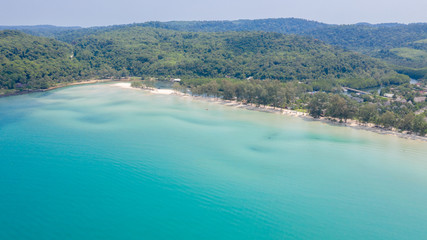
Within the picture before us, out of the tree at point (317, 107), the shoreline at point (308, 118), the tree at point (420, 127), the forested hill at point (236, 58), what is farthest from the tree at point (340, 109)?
the forested hill at point (236, 58)

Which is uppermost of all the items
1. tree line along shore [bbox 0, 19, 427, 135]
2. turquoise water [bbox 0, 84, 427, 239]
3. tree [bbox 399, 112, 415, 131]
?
tree line along shore [bbox 0, 19, 427, 135]

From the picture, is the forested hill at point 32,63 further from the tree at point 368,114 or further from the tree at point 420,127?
the tree at point 420,127

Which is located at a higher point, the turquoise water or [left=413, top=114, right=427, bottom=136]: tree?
[left=413, top=114, right=427, bottom=136]: tree

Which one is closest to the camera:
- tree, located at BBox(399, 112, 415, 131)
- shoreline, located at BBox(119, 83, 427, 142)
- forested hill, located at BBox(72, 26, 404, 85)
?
tree, located at BBox(399, 112, 415, 131)

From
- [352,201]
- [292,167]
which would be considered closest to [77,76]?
[292,167]

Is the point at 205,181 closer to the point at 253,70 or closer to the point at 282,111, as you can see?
the point at 282,111

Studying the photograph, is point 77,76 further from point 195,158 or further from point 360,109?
point 360,109

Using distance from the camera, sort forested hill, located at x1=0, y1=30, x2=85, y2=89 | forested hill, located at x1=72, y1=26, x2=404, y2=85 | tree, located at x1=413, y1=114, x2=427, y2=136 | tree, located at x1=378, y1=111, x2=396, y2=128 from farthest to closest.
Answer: forested hill, located at x1=72, y1=26, x2=404, y2=85
forested hill, located at x1=0, y1=30, x2=85, y2=89
tree, located at x1=378, y1=111, x2=396, y2=128
tree, located at x1=413, y1=114, x2=427, y2=136

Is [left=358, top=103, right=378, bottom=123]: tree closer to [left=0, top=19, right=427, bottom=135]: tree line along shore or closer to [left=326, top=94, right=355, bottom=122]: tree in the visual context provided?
[left=0, top=19, right=427, bottom=135]: tree line along shore

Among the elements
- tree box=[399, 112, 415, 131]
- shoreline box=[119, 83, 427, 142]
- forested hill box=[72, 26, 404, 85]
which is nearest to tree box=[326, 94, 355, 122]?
shoreline box=[119, 83, 427, 142]
